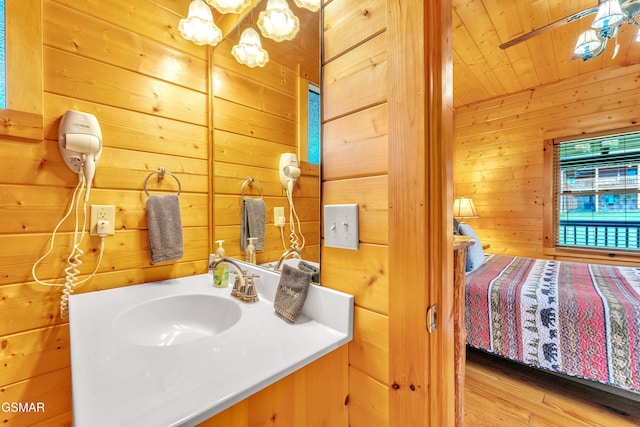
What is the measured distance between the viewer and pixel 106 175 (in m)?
1.07

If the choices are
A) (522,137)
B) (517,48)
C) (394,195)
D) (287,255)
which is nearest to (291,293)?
(287,255)

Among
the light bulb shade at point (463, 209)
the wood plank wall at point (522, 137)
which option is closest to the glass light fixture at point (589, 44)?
the wood plank wall at point (522, 137)

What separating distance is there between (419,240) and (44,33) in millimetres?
1435

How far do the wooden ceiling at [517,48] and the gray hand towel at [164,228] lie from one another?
88.3 inches

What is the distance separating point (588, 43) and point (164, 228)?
9.01 ft

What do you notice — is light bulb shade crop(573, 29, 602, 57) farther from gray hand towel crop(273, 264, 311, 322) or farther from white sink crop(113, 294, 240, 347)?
white sink crop(113, 294, 240, 347)

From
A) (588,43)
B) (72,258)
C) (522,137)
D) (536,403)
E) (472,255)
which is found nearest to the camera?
(72,258)

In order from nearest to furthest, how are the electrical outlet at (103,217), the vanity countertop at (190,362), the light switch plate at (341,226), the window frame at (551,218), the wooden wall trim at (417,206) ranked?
the vanity countertop at (190,362), the wooden wall trim at (417,206), the light switch plate at (341,226), the electrical outlet at (103,217), the window frame at (551,218)

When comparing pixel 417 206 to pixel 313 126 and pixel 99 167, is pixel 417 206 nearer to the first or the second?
pixel 313 126

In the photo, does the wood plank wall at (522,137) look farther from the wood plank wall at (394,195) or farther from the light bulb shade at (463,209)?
the wood plank wall at (394,195)

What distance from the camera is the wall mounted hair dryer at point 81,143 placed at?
94 centimetres

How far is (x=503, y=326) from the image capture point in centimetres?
161

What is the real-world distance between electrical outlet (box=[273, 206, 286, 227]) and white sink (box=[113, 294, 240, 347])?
1.04 feet

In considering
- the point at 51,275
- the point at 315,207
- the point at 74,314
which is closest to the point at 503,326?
the point at 315,207
